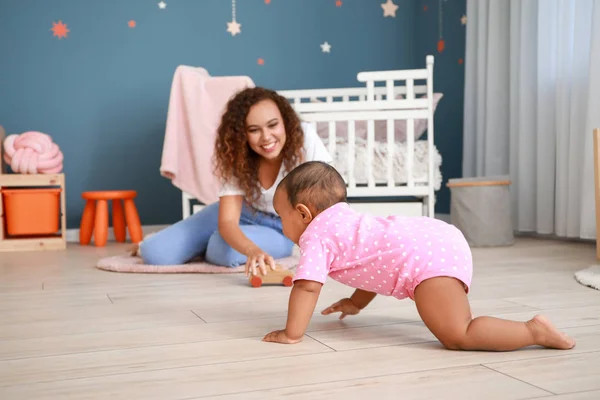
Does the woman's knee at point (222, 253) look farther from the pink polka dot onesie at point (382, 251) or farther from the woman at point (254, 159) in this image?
the pink polka dot onesie at point (382, 251)

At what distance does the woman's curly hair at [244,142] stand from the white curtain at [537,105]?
1.24m

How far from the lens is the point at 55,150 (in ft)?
10.4

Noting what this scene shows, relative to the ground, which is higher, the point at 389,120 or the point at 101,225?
the point at 389,120

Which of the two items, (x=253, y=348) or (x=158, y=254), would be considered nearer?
(x=253, y=348)

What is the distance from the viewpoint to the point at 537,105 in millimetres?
2891

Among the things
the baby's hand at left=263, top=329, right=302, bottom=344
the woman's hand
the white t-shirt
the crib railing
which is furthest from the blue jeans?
the baby's hand at left=263, top=329, right=302, bottom=344

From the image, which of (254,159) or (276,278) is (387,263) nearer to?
(276,278)

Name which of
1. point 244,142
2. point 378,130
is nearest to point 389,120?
point 378,130

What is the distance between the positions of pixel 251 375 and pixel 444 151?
293 cm

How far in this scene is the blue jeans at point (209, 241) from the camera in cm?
214

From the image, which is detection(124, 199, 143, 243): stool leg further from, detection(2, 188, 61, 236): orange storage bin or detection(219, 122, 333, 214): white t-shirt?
detection(219, 122, 333, 214): white t-shirt

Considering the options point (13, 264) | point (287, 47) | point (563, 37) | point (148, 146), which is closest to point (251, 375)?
point (13, 264)

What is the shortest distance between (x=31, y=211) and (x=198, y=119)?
0.88 meters

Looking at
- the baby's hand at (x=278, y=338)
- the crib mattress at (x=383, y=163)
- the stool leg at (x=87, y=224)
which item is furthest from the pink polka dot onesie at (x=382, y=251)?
the stool leg at (x=87, y=224)
